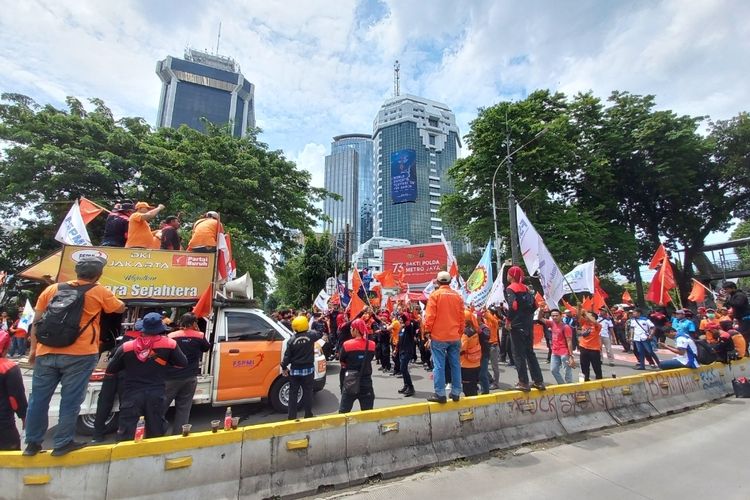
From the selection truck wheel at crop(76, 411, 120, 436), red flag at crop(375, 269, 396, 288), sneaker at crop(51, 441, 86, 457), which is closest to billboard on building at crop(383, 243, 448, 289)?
red flag at crop(375, 269, 396, 288)

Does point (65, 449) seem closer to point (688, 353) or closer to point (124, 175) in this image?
point (688, 353)

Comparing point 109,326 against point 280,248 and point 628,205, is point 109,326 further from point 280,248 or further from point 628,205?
point 628,205

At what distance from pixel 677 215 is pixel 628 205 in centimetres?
376

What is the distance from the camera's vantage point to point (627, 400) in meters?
6.10

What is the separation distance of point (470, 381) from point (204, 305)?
14.3 ft

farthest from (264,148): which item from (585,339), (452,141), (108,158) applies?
(452,141)

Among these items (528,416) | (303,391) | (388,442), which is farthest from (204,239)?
(528,416)

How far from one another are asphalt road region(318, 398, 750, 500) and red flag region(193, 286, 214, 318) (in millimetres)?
3223

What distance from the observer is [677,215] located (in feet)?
95.4

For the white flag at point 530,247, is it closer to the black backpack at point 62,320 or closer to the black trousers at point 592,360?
the black trousers at point 592,360

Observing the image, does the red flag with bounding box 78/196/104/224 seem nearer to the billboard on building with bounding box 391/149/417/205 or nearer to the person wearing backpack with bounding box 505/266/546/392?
the person wearing backpack with bounding box 505/266/546/392

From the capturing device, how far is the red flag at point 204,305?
217 inches

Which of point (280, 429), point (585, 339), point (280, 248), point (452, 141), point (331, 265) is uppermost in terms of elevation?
point (452, 141)

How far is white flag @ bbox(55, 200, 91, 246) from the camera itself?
7.13 metres
